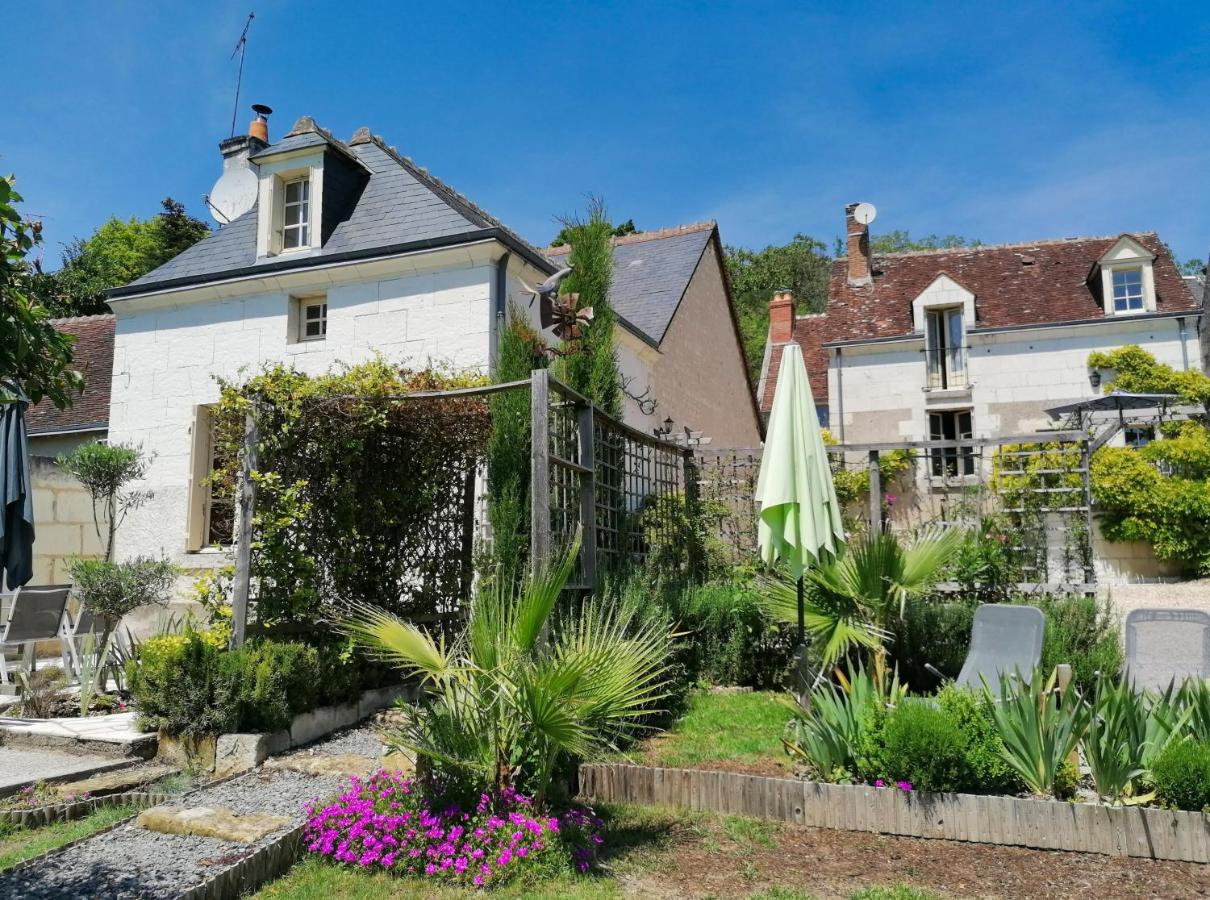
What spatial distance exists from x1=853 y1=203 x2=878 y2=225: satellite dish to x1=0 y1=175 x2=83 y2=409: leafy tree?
22639 millimetres

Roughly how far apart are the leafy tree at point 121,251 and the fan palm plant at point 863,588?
2461 centimetres

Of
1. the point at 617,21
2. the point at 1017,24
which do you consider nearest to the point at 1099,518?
the point at 1017,24

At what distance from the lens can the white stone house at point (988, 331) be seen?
19.5 metres

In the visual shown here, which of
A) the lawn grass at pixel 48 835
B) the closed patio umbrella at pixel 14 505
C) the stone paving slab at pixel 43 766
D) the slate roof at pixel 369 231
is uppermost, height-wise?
the slate roof at pixel 369 231

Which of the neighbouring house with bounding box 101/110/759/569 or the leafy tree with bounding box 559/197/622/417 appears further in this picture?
the neighbouring house with bounding box 101/110/759/569

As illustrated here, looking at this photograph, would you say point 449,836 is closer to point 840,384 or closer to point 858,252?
point 840,384

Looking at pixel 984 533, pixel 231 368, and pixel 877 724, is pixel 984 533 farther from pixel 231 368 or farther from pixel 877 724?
pixel 231 368

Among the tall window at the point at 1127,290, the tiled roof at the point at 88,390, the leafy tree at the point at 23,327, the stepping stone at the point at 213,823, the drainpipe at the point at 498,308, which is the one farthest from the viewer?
the tall window at the point at 1127,290

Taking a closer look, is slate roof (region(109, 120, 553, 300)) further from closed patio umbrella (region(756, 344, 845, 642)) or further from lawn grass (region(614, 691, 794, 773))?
lawn grass (region(614, 691, 794, 773))

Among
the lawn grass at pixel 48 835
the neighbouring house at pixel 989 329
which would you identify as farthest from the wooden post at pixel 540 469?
the neighbouring house at pixel 989 329

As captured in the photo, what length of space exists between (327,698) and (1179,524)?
16.0 m

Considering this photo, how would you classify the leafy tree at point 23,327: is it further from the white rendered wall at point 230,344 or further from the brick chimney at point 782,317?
the brick chimney at point 782,317

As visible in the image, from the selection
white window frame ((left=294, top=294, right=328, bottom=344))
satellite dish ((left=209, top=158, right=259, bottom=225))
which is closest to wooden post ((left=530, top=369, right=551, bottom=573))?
white window frame ((left=294, top=294, right=328, bottom=344))

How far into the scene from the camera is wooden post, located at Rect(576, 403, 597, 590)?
6.57m
